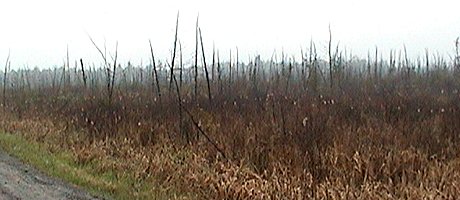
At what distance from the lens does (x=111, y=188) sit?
614cm

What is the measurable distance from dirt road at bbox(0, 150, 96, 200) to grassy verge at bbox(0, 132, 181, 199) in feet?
0.59

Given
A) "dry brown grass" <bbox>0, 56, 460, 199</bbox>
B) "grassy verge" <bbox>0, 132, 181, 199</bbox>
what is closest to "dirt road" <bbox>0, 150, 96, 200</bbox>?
"grassy verge" <bbox>0, 132, 181, 199</bbox>

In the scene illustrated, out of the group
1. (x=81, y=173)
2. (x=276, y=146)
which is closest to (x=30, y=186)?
(x=81, y=173)

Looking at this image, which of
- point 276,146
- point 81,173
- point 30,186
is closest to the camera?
point 30,186

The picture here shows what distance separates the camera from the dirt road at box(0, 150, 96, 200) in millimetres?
5508

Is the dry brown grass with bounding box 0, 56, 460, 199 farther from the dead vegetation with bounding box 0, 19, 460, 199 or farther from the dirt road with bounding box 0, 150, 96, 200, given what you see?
the dirt road with bounding box 0, 150, 96, 200

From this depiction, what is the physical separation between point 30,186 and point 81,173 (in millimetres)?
1024

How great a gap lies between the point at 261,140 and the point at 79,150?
289 cm

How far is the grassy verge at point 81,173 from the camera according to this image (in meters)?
6.03

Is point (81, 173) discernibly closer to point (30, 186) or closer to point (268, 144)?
point (30, 186)

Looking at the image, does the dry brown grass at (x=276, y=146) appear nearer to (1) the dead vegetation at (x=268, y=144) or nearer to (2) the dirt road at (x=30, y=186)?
(1) the dead vegetation at (x=268, y=144)

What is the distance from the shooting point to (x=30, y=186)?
231 inches

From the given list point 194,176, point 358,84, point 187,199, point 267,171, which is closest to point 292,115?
point 267,171

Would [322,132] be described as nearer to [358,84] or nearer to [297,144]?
[297,144]
